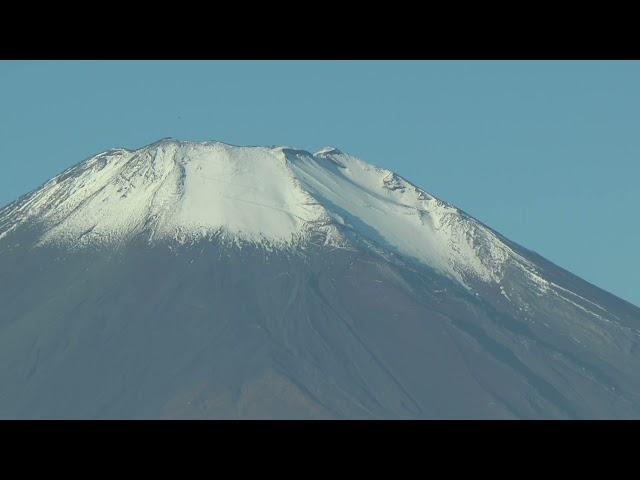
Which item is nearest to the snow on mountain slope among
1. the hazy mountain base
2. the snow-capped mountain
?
the snow-capped mountain

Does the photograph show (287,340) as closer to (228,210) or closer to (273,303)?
(273,303)

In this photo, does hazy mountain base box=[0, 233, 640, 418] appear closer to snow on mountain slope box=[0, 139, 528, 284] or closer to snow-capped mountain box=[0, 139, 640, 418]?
snow-capped mountain box=[0, 139, 640, 418]

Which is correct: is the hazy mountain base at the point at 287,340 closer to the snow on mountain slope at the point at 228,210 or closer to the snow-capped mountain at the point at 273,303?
the snow-capped mountain at the point at 273,303

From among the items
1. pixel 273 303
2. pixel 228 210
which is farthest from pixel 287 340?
pixel 228 210

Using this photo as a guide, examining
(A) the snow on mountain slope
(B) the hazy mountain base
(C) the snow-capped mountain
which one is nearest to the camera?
(B) the hazy mountain base

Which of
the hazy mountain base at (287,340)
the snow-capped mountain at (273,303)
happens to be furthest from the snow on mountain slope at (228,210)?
the hazy mountain base at (287,340)
